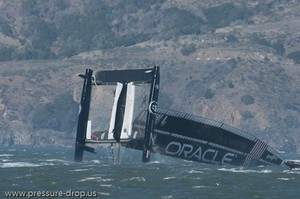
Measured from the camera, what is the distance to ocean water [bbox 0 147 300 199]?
106 meters

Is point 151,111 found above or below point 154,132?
above

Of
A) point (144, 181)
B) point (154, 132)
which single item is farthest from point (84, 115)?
point (144, 181)

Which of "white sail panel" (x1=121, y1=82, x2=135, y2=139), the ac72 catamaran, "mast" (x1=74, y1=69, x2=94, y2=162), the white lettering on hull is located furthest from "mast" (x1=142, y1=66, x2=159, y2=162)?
"mast" (x1=74, y1=69, x2=94, y2=162)

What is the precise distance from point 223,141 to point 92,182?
3873cm

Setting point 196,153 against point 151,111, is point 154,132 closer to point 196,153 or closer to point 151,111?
point 151,111

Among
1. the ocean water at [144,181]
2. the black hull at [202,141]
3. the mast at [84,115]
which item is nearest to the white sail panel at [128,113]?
the black hull at [202,141]

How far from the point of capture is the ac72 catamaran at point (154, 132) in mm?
149000

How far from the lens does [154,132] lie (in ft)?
493

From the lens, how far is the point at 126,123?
150250 mm

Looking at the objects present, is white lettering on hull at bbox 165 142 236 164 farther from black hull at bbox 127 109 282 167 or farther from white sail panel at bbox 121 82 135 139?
white sail panel at bbox 121 82 135 139

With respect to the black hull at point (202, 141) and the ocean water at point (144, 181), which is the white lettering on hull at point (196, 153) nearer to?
the black hull at point (202, 141)

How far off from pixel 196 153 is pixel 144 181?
35064 mm

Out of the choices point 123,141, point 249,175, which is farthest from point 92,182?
point 123,141

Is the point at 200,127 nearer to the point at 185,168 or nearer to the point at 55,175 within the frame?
the point at 185,168
